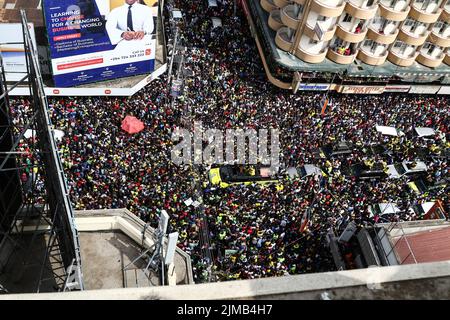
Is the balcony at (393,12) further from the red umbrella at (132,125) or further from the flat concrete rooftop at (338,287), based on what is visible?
the flat concrete rooftop at (338,287)

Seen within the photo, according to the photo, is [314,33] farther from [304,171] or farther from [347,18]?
[304,171]

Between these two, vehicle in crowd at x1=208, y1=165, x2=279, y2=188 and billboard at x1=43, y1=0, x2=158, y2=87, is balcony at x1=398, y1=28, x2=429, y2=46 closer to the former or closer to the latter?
vehicle in crowd at x1=208, y1=165, x2=279, y2=188

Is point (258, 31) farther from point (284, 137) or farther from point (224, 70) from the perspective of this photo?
point (284, 137)

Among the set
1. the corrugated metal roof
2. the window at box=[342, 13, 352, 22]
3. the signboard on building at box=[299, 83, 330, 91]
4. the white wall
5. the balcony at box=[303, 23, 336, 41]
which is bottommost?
the signboard on building at box=[299, 83, 330, 91]


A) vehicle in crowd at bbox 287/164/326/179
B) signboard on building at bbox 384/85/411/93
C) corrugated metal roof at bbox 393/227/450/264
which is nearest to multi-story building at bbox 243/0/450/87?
signboard on building at bbox 384/85/411/93

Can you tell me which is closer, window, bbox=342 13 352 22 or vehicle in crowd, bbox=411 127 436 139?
window, bbox=342 13 352 22

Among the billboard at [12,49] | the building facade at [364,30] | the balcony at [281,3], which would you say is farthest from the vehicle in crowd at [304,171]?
the billboard at [12,49]

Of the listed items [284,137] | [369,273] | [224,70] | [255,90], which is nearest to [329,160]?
[284,137]
